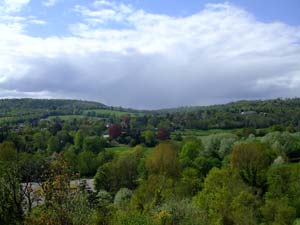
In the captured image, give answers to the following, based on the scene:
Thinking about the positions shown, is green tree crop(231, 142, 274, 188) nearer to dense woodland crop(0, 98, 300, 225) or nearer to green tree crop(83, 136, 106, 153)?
dense woodland crop(0, 98, 300, 225)

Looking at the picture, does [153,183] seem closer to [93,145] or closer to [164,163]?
[164,163]

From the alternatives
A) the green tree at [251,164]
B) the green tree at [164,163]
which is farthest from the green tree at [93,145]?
the green tree at [251,164]

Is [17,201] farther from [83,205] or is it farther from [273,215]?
[273,215]

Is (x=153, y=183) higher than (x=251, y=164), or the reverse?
(x=251, y=164)

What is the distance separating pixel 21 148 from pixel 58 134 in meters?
23.4

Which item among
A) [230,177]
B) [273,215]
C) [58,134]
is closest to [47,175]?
[273,215]

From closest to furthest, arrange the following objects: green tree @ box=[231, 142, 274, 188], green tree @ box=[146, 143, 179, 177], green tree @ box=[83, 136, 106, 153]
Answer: green tree @ box=[231, 142, 274, 188], green tree @ box=[146, 143, 179, 177], green tree @ box=[83, 136, 106, 153]

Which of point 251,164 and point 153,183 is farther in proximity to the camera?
point 251,164

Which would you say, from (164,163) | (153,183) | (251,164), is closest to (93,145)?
(164,163)

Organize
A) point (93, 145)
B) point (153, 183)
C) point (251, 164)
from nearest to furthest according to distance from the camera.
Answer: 1. point (153, 183)
2. point (251, 164)
3. point (93, 145)

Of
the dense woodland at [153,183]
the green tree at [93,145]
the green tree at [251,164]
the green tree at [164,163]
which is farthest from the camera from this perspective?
the green tree at [93,145]

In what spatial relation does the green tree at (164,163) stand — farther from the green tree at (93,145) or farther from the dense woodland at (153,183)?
the green tree at (93,145)

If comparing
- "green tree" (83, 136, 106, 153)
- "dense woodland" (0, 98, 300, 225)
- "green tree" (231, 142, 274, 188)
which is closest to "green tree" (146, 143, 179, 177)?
"dense woodland" (0, 98, 300, 225)

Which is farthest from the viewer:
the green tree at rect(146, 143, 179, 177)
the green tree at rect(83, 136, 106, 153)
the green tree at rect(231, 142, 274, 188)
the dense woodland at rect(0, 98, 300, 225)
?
the green tree at rect(83, 136, 106, 153)
